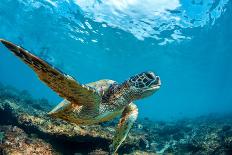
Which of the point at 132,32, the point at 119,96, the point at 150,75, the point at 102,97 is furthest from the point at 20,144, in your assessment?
the point at 132,32

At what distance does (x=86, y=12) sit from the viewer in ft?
71.4

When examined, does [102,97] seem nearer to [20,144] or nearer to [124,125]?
[124,125]

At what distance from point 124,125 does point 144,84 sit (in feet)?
2.91

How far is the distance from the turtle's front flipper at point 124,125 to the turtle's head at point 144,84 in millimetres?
552

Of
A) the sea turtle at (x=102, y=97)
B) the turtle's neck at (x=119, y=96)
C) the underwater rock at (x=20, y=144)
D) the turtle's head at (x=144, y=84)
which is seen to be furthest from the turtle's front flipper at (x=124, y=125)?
the underwater rock at (x=20, y=144)

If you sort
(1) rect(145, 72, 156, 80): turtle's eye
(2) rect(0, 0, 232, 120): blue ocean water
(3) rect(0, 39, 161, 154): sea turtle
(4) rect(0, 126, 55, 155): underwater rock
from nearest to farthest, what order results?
(3) rect(0, 39, 161, 154): sea turtle < (1) rect(145, 72, 156, 80): turtle's eye < (4) rect(0, 126, 55, 155): underwater rock < (2) rect(0, 0, 232, 120): blue ocean water

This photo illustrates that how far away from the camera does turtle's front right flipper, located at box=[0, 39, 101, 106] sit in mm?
2533

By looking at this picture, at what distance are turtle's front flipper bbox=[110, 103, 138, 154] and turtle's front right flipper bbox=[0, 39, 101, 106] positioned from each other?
910 mm

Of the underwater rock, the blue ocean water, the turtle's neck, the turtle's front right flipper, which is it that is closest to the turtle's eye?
the turtle's neck

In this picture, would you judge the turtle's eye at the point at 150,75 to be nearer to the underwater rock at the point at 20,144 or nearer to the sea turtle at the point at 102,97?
the sea turtle at the point at 102,97

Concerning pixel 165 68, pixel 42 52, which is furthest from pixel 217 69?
pixel 42 52

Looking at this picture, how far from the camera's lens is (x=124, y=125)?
4.37 metres

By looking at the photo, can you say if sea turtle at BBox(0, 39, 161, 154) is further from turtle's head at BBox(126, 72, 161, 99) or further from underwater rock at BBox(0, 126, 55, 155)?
underwater rock at BBox(0, 126, 55, 155)

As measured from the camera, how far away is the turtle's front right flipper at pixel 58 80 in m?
2.53
